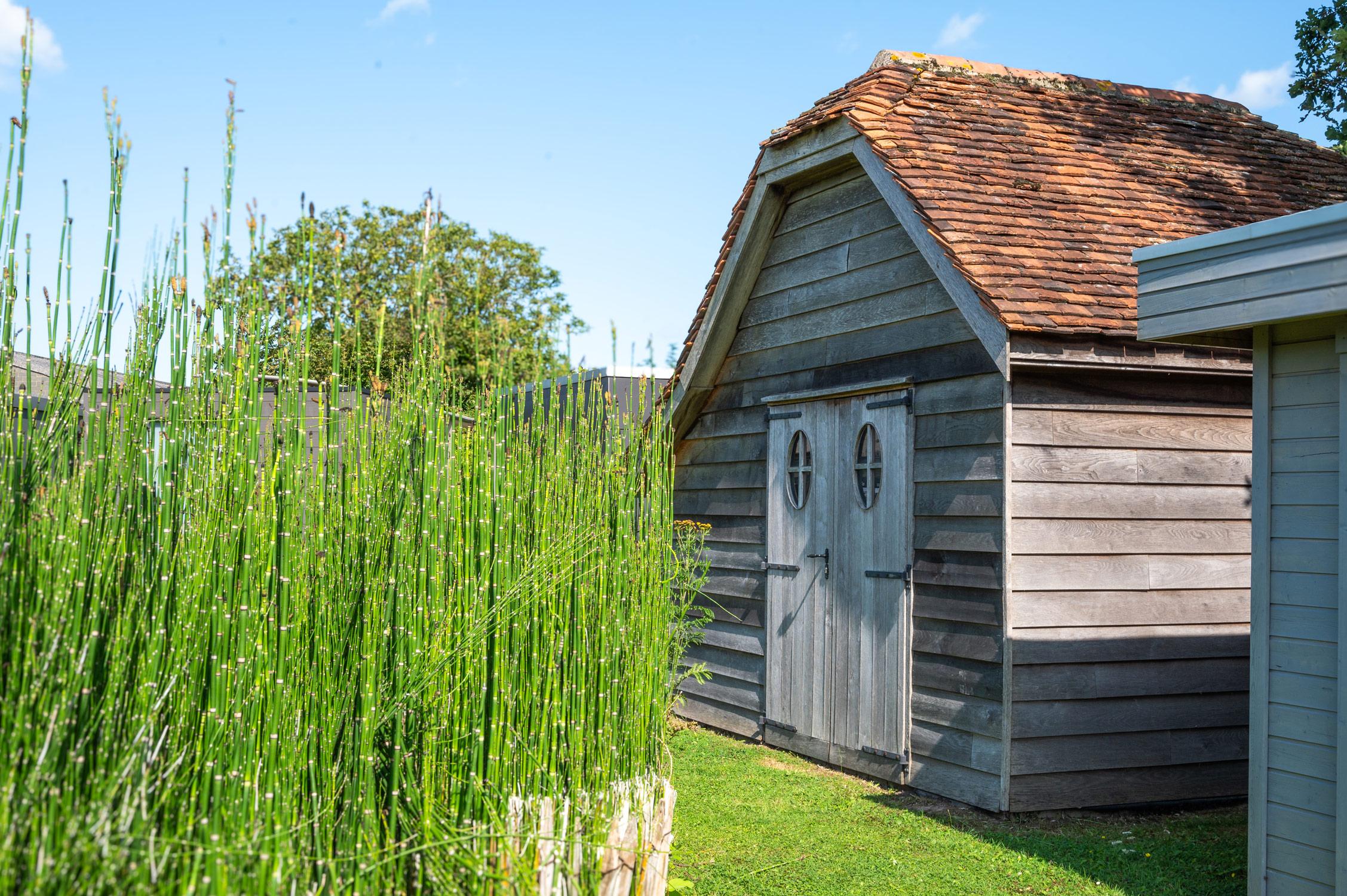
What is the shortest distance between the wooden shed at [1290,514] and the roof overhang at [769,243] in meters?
1.55

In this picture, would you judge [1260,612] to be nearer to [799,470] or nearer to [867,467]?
[867,467]

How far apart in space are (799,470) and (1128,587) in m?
2.41

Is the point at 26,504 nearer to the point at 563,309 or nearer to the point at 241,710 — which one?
the point at 241,710

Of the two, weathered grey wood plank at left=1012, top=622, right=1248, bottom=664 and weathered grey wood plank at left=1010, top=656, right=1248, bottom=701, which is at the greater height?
weathered grey wood plank at left=1012, top=622, right=1248, bottom=664

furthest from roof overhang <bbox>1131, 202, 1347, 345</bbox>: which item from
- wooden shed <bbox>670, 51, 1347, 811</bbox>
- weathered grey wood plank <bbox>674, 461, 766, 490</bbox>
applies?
weathered grey wood plank <bbox>674, 461, 766, 490</bbox>

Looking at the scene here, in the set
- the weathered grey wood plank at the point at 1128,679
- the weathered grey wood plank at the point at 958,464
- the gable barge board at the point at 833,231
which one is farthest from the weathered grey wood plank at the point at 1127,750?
the gable barge board at the point at 833,231

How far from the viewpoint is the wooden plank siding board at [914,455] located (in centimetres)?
616

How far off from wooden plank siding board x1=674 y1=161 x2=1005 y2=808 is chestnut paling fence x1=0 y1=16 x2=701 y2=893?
2652 millimetres

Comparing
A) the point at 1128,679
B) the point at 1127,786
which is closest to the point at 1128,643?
the point at 1128,679

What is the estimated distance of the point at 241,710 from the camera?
3.00 metres

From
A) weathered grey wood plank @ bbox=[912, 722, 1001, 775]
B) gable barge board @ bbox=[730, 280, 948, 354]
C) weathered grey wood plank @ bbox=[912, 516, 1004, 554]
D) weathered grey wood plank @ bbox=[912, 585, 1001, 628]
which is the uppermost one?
gable barge board @ bbox=[730, 280, 948, 354]

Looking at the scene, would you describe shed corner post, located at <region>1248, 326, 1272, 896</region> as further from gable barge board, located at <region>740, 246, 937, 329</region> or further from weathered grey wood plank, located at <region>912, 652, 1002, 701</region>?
gable barge board, located at <region>740, 246, 937, 329</region>

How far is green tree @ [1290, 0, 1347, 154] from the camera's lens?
12.0 meters

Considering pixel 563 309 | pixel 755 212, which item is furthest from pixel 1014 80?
pixel 563 309
